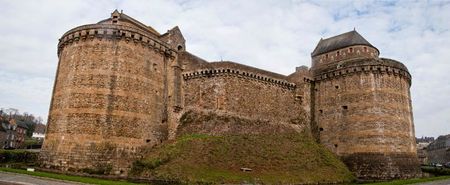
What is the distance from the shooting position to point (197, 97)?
28984 millimetres

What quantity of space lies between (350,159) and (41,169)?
2279 cm

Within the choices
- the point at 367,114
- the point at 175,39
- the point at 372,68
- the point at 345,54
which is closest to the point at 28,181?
the point at 175,39

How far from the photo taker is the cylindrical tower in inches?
866

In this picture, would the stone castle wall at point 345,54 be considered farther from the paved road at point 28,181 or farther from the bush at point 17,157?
the bush at point 17,157

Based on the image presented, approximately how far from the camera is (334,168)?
1044 inches

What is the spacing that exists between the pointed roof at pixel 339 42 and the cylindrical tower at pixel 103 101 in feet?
60.4

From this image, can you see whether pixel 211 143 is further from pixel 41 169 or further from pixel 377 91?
pixel 377 91

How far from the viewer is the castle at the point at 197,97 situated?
891 inches

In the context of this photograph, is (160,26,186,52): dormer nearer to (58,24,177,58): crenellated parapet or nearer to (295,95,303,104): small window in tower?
(58,24,177,58): crenellated parapet

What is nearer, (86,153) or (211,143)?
(86,153)

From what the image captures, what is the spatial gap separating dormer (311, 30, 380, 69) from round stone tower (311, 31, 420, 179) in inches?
4.4

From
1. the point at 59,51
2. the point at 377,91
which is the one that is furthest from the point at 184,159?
the point at 377,91

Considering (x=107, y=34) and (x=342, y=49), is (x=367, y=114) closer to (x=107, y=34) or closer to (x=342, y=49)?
(x=342, y=49)

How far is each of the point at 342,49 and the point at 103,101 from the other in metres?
23.0
